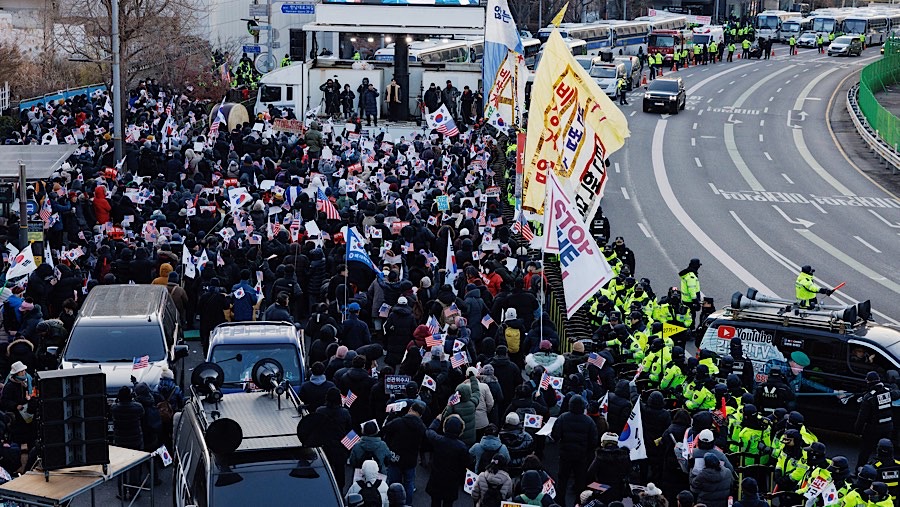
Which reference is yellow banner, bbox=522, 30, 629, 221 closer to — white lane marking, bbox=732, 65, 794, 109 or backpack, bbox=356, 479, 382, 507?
backpack, bbox=356, 479, 382, 507

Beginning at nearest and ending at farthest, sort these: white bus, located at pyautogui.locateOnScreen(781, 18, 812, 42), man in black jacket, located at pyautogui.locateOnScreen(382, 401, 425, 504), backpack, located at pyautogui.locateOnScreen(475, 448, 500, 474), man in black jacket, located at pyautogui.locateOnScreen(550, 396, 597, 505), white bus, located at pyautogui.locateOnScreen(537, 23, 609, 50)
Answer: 1. backpack, located at pyautogui.locateOnScreen(475, 448, 500, 474)
2. man in black jacket, located at pyautogui.locateOnScreen(382, 401, 425, 504)
3. man in black jacket, located at pyautogui.locateOnScreen(550, 396, 597, 505)
4. white bus, located at pyautogui.locateOnScreen(537, 23, 609, 50)
5. white bus, located at pyautogui.locateOnScreen(781, 18, 812, 42)

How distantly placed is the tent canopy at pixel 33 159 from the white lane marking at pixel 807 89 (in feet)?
126

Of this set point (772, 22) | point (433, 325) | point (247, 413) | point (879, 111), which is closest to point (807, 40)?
point (772, 22)

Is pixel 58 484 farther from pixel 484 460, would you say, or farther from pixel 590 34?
pixel 590 34

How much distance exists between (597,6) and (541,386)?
91.3m

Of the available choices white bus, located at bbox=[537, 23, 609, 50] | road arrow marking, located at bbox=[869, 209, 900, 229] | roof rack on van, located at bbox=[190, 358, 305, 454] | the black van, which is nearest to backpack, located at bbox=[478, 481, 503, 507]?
roof rack on van, located at bbox=[190, 358, 305, 454]

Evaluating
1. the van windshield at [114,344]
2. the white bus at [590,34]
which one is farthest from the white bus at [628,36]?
the van windshield at [114,344]

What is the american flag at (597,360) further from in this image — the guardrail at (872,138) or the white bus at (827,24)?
the white bus at (827,24)

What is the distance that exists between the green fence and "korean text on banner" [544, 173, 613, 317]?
29.3 meters

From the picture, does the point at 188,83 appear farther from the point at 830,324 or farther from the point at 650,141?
the point at 830,324

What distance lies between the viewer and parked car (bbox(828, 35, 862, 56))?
255 feet

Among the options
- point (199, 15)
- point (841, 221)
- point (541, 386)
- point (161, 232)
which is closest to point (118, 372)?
point (541, 386)

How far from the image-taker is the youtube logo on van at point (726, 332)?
17719 mm

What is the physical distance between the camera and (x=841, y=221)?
111ft
